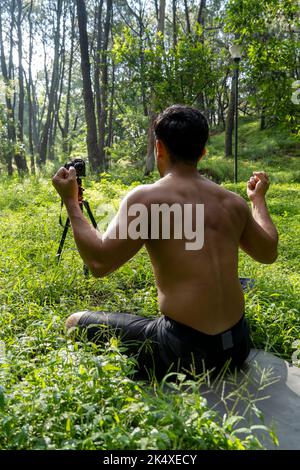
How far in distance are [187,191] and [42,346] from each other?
1324 millimetres

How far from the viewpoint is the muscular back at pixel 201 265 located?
6.86 feet

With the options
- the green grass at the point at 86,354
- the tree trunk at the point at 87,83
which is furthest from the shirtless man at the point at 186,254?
the tree trunk at the point at 87,83

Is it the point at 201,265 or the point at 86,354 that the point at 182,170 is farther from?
the point at 86,354

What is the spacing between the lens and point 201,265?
82.4 inches

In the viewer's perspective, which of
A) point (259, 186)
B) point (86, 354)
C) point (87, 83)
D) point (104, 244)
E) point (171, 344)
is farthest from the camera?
point (87, 83)

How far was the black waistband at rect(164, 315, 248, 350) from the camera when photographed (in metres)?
2.12

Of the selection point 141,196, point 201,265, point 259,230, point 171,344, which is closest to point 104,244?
point 141,196

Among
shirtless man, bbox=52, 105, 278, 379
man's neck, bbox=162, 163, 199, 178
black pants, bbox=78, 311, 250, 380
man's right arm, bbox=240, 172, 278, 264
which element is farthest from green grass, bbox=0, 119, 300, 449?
man's neck, bbox=162, 163, 199, 178

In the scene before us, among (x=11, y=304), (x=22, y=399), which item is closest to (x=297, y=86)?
(x=11, y=304)

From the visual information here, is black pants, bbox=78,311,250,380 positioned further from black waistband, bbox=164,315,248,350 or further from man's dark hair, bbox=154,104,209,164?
man's dark hair, bbox=154,104,209,164

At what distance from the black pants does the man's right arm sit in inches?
14.8

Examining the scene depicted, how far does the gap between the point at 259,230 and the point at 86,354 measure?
1.10 meters

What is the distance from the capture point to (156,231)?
2.14 metres

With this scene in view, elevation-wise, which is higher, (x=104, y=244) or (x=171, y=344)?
(x=104, y=244)
